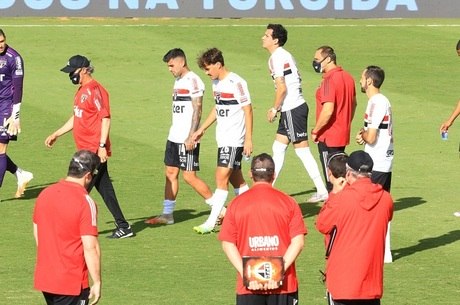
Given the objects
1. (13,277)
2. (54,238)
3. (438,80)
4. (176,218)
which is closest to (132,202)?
(176,218)

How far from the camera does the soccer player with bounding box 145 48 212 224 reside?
51.4 ft

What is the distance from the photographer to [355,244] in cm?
973

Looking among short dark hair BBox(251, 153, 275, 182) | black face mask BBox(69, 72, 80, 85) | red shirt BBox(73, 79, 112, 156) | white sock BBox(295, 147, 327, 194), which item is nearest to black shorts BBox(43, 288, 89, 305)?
short dark hair BBox(251, 153, 275, 182)

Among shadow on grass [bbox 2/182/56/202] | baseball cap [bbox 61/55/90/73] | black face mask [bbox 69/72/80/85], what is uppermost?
→ baseball cap [bbox 61/55/90/73]

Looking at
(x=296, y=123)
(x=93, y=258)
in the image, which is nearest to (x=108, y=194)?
(x=296, y=123)

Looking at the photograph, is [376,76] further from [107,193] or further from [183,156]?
[107,193]

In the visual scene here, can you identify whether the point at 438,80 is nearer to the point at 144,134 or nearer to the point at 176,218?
the point at 144,134

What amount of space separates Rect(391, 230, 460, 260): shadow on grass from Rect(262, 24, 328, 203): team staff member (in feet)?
7.92

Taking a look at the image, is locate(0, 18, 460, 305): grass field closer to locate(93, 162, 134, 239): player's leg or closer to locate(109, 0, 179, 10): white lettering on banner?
locate(93, 162, 134, 239): player's leg

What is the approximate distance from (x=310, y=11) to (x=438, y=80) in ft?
25.9

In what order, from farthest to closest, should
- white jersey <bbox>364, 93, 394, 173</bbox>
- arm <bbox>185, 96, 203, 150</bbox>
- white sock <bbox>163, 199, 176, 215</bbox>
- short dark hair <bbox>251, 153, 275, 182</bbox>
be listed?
white sock <bbox>163, 199, 176, 215</bbox>, arm <bbox>185, 96, 203, 150</bbox>, white jersey <bbox>364, 93, 394, 173</bbox>, short dark hair <bbox>251, 153, 275, 182</bbox>

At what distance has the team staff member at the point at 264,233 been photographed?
31.4ft

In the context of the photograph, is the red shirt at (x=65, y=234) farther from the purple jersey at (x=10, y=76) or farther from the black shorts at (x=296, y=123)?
the purple jersey at (x=10, y=76)

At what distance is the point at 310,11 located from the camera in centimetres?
3569
